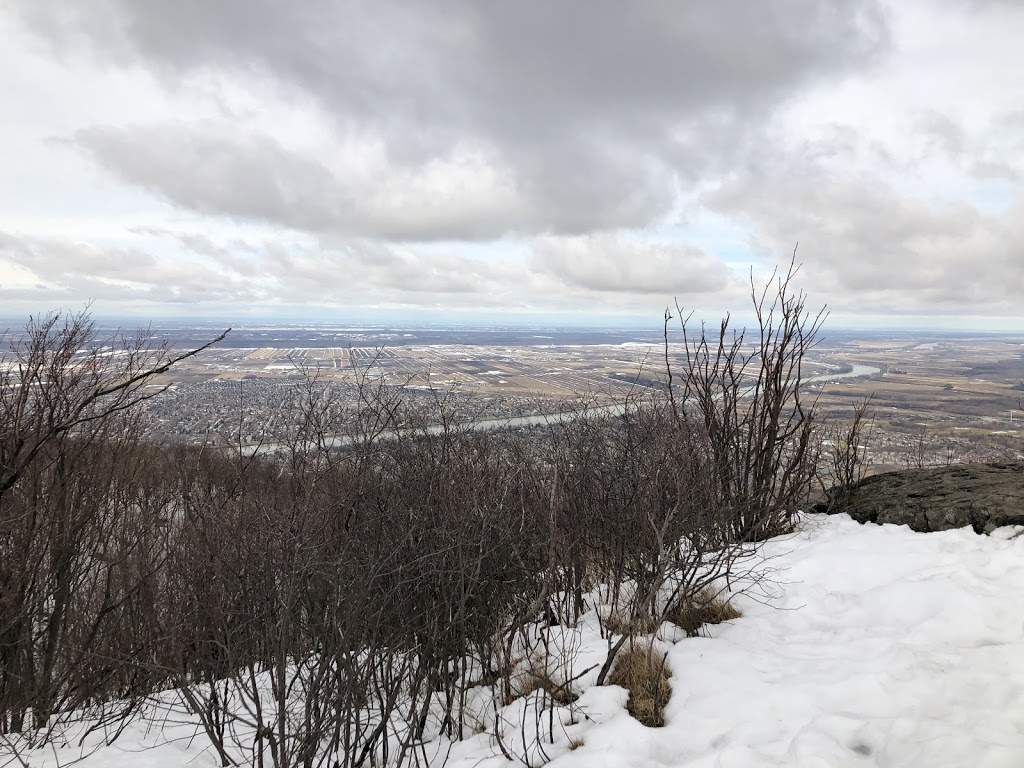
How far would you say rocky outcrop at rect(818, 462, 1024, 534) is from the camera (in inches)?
234

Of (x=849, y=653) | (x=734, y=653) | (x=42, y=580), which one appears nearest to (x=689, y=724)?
(x=734, y=653)

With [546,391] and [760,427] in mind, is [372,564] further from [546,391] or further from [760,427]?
[546,391]

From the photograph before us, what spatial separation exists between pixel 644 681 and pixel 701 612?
54.8 inches

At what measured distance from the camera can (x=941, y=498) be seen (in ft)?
21.8

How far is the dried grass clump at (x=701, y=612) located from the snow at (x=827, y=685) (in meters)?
0.18

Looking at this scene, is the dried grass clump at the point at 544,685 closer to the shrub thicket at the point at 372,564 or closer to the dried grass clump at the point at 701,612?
the shrub thicket at the point at 372,564

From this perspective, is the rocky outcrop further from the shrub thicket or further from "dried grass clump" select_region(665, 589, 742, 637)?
"dried grass clump" select_region(665, 589, 742, 637)

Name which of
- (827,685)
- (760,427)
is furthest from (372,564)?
(760,427)

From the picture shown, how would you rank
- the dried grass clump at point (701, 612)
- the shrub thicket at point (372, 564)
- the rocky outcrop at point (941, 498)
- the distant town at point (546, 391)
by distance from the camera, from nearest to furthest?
the shrub thicket at point (372, 564)
the dried grass clump at point (701, 612)
the rocky outcrop at point (941, 498)
the distant town at point (546, 391)

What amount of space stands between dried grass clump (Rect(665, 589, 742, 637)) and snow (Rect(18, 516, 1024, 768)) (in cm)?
18

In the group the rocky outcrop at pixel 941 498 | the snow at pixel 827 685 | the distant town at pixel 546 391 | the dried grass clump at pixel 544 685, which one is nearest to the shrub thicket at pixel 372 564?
the dried grass clump at pixel 544 685

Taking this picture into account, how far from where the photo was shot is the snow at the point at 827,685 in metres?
3.06

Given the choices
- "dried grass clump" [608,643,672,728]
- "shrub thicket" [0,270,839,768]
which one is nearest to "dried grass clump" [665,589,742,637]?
"shrub thicket" [0,270,839,768]

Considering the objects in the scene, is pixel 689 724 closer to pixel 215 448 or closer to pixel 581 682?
pixel 581 682
